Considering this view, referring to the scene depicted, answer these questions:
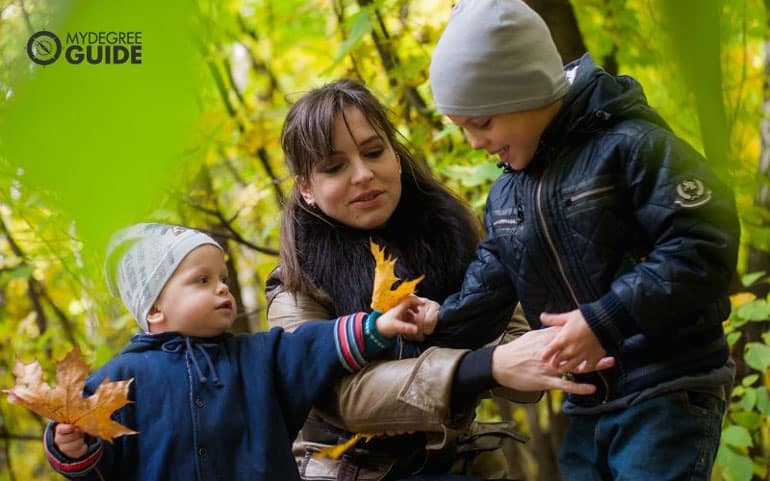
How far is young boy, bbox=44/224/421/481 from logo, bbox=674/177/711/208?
57 centimetres

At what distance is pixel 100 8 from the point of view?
0.32 metres

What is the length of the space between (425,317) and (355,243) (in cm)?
27

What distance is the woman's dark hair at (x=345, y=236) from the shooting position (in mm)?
1865

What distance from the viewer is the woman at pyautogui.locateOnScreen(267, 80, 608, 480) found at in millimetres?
1825

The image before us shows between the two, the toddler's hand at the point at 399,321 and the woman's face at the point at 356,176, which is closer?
the toddler's hand at the point at 399,321

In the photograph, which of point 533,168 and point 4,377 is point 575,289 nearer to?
point 533,168

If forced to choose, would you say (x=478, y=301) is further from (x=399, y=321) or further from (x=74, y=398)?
(x=74, y=398)

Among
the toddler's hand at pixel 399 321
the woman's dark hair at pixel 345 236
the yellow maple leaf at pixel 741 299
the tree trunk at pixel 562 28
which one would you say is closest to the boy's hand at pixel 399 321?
the toddler's hand at pixel 399 321

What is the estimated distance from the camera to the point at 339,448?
1.73 metres

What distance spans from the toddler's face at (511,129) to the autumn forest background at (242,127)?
0.73ft

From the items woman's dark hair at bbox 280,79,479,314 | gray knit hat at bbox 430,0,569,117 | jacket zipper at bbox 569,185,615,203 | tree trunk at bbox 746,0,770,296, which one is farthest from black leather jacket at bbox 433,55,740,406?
tree trunk at bbox 746,0,770,296

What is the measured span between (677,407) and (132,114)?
1.36 metres

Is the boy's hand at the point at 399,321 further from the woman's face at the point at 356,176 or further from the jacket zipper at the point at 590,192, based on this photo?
the jacket zipper at the point at 590,192

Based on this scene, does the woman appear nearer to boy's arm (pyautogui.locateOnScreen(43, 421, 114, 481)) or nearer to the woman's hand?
the woman's hand
